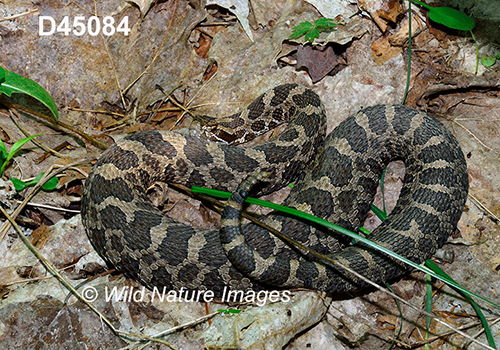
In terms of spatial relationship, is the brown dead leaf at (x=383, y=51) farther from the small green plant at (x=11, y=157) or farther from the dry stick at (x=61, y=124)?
the small green plant at (x=11, y=157)

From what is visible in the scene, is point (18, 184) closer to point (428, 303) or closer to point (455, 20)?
point (428, 303)

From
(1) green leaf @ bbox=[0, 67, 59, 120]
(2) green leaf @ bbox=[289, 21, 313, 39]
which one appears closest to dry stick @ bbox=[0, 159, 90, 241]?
(1) green leaf @ bbox=[0, 67, 59, 120]

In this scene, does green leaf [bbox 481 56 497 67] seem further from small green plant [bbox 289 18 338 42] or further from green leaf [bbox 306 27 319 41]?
green leaf [bbox 306 27 319 41]

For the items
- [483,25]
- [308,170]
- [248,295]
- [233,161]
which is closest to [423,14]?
[483,25]

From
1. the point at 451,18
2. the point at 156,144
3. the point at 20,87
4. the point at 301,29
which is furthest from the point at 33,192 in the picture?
the point at 451,18

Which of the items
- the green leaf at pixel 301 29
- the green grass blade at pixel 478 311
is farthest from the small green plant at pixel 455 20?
the green grass blade at pixel 478 311

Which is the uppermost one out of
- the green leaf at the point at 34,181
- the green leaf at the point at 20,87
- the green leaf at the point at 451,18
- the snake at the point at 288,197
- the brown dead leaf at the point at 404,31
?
the green leaf at the point at 20,87
